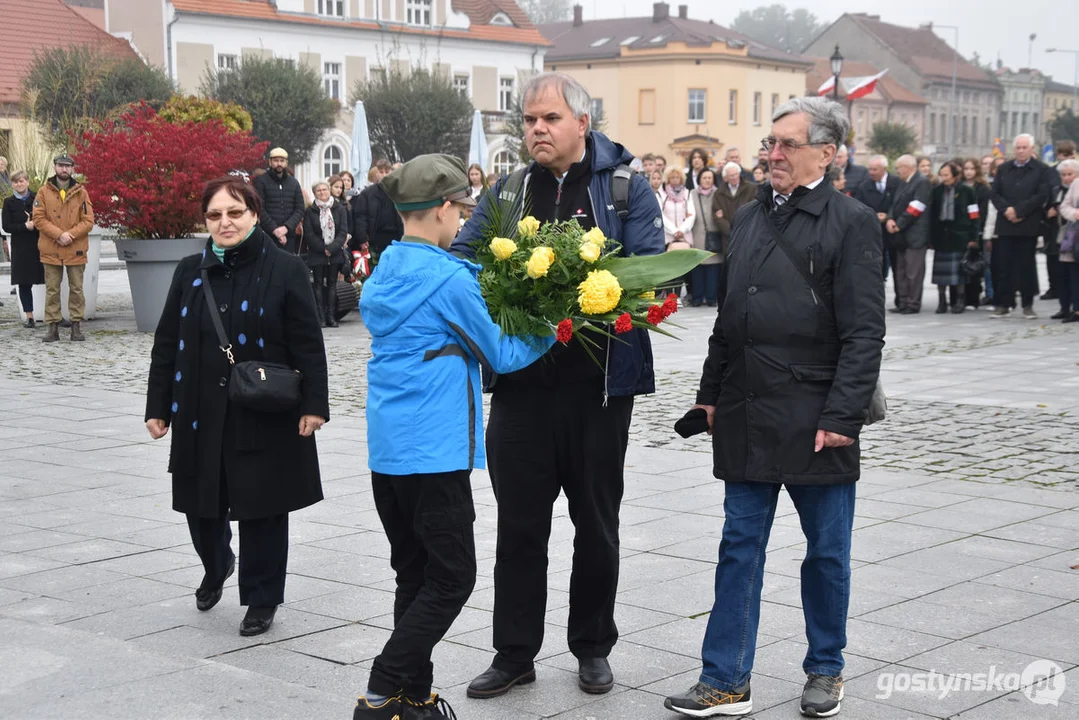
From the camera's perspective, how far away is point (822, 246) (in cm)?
435

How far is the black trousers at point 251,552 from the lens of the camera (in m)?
5.39

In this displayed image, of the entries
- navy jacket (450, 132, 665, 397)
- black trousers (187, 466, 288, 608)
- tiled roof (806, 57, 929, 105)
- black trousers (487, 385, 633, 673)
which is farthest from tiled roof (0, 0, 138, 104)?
tiled roof (806, 57, 929, 105)

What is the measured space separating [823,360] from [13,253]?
1485 cm

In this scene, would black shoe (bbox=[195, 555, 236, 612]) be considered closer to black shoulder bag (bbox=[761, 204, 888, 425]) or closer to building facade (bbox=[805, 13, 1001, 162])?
black shoulder bag (bbox=[761, 204, 888, 425])

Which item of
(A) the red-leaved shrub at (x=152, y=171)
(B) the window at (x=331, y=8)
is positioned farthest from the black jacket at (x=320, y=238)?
(B) the window at (x=331, y=8)

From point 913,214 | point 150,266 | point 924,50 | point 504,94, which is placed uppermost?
point 924,50

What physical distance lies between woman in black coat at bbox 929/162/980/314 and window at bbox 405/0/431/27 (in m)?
53.4

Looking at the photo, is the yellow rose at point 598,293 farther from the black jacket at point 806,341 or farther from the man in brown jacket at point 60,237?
the man in brown jacket at point 60,237

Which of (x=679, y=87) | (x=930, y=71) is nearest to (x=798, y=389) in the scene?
(x=679, y=87)

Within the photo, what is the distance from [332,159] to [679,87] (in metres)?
27.0

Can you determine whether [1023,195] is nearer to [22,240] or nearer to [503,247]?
[22,240]

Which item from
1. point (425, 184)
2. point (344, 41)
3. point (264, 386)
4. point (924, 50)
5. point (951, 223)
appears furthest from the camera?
point (924, 50)

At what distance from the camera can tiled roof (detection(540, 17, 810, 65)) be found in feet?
278

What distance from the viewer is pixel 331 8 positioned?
65312 millimetres
